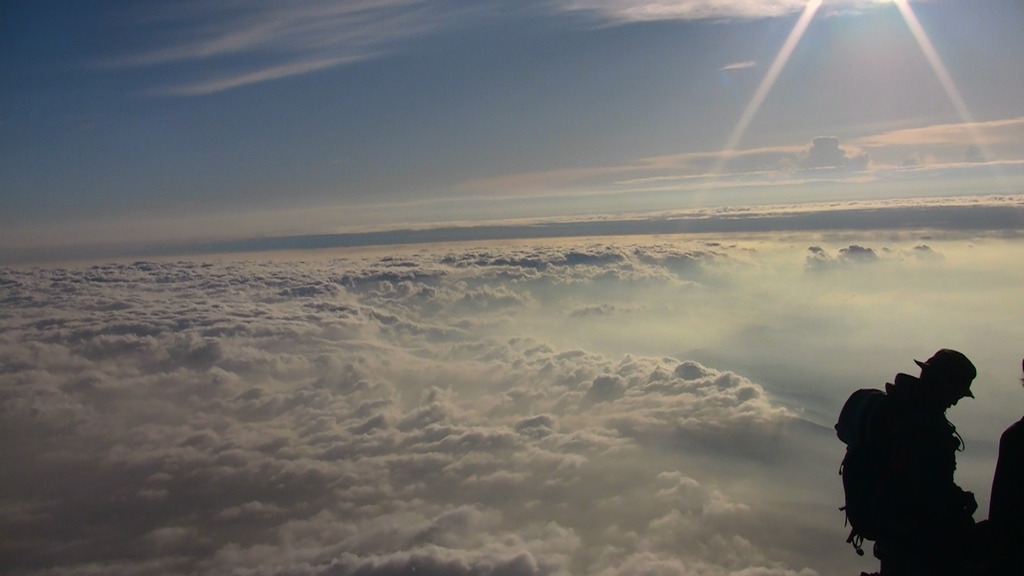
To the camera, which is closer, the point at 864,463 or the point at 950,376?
the point at 950,376

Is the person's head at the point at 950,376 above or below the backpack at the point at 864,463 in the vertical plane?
above

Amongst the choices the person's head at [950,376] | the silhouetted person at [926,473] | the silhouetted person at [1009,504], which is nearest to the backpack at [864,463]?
the silhouetted person at [926,473]

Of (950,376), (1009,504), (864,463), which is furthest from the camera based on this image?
(864,463)

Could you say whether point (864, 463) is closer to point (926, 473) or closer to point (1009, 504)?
point (926, 473)

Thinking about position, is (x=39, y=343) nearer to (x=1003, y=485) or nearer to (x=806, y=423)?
(x=1003, y=485)

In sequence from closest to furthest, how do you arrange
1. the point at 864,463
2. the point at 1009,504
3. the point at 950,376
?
the point at 1009,504 → the point at 950,376 → the point at 864,463

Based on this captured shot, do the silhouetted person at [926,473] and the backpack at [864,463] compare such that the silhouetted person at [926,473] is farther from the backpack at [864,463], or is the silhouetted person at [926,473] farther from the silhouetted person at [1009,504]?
the silhouetted person at [1009,504]

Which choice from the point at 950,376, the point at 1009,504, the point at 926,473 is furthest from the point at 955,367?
the point at 1009,504

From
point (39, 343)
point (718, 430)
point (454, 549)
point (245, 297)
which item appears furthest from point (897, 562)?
point (245, 297)
